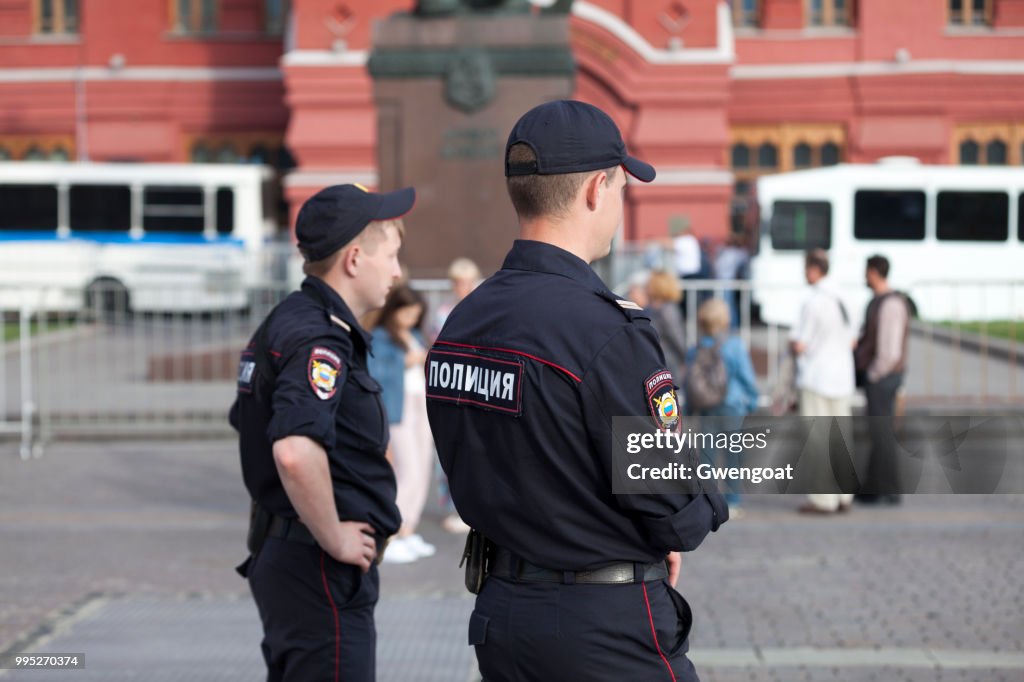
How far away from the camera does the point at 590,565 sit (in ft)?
9.70

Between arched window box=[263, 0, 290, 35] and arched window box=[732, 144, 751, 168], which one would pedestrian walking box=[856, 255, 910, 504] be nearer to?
arched window box=[732, 144, 751, 168]

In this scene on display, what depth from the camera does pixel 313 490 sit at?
386 cm

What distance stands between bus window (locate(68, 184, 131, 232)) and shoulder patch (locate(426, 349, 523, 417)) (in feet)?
92.1

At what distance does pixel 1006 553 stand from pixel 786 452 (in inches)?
235

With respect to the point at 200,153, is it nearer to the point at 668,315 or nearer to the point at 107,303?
the point at 107,303

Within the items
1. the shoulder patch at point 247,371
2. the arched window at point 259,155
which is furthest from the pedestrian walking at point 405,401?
the arched window at point 259,155

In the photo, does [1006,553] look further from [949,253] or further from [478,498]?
[949,253]

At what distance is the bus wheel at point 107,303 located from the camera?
47.5ft

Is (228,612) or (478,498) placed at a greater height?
(478,498)

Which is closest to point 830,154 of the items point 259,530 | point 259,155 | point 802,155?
point 802,155

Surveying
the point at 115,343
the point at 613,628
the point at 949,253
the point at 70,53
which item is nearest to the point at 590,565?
the point at 613,628

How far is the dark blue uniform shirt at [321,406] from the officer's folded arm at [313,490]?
3 centimetres

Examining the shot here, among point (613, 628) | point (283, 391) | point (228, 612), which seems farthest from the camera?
point (228, 612)

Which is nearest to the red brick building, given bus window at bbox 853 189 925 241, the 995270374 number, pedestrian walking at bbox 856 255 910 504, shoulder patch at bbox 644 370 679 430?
bus window at bbox 853 189 925 241
